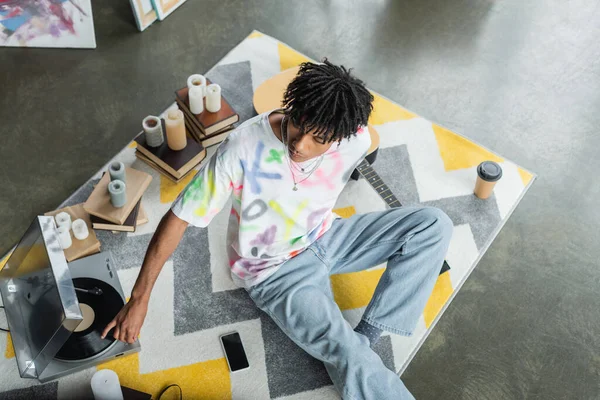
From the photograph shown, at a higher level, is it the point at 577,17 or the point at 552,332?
the point at 577,17

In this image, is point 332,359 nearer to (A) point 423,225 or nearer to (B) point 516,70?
(A) point 423,225

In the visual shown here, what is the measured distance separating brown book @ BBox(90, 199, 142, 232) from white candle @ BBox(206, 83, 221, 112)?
49 centimetres

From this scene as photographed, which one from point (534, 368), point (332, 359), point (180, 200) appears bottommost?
point (534, 368)

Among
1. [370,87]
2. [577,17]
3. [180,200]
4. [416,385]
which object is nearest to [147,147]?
[180,200]

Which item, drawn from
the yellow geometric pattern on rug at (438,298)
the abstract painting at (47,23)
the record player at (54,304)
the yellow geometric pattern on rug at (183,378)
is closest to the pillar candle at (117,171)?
the record player at (54,304)

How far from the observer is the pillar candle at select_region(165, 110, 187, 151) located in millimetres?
2389

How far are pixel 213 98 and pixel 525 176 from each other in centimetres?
128

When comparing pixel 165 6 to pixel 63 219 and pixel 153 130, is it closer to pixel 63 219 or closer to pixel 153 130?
pixel 153 130

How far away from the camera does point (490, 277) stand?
2.42m

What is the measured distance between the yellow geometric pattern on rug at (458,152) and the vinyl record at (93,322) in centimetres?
140

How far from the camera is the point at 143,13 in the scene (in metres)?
2.99

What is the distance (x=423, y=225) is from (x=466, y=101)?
3.44ft

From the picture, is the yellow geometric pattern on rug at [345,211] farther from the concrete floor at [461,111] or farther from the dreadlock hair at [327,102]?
the dreadlock hair at [327,102]

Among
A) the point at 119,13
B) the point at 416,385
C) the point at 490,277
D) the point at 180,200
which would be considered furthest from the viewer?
the point at 119,13
